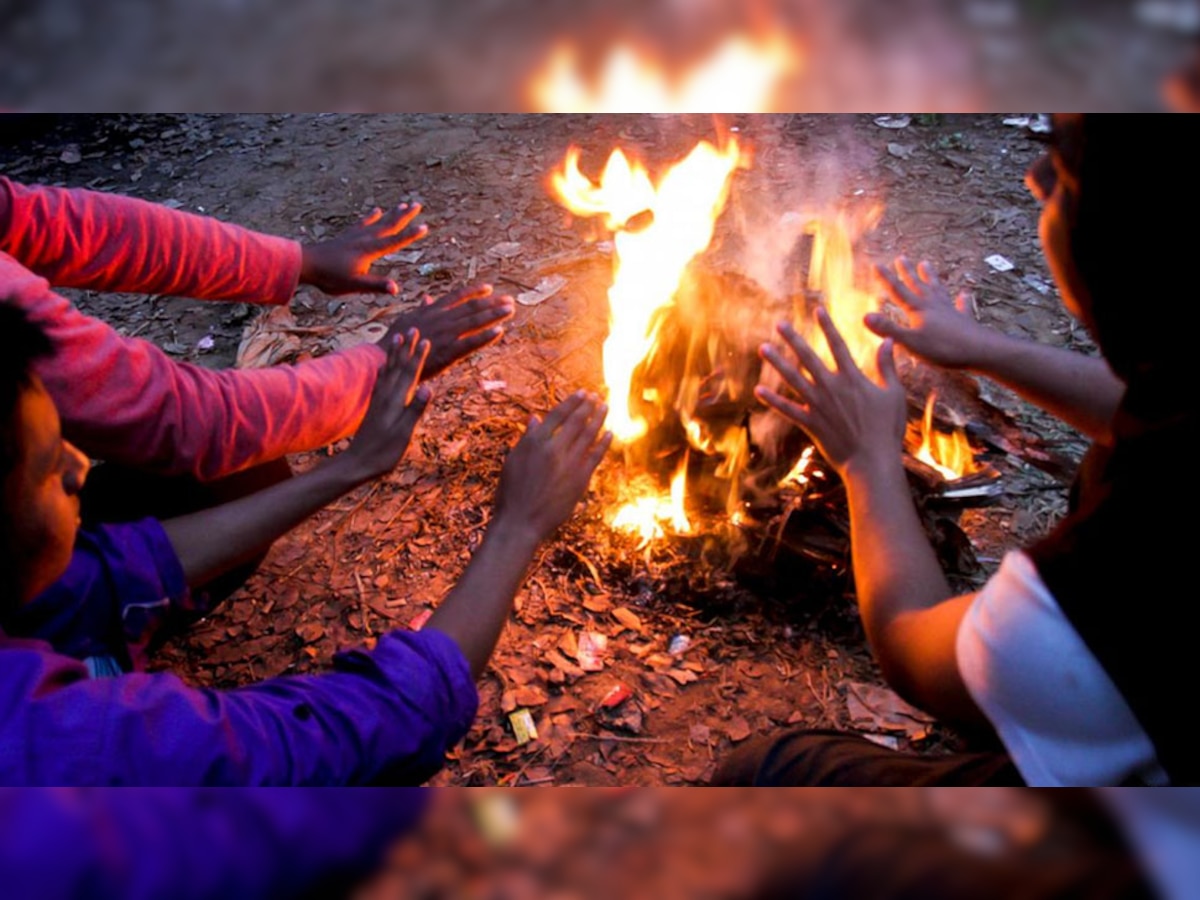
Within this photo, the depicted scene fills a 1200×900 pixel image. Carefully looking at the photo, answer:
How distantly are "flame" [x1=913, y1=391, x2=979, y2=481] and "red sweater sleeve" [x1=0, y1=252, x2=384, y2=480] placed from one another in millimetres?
2067

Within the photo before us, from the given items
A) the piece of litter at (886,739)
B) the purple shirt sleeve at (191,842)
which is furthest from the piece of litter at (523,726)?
the purple shirt sleeve at (191,842)

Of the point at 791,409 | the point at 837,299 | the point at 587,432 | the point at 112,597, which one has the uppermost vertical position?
the point at 837,299

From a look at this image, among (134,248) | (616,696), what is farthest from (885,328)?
(134,248)

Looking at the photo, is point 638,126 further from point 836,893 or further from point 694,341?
point 836,893

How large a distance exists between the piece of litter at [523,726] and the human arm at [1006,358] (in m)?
1.68

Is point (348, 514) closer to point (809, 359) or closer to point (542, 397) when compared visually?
point (542, 397)

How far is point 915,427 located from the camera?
297 cm

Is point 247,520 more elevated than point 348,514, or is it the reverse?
point 247,520

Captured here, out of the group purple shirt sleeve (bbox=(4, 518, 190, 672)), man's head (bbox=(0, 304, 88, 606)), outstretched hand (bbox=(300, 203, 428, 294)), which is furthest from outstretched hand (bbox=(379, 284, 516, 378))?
man's head (bbox=(0, 304, 88, 606))

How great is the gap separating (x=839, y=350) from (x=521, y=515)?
0.85 m

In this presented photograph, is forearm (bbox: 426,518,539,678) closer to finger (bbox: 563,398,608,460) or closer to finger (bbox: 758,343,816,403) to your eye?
finger (bbox: 563,398,608,460)

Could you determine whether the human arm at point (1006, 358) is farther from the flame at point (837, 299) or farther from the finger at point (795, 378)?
the flame at point (837, 299)

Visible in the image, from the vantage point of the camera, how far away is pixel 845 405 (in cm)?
174

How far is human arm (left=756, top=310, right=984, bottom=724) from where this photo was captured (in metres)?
1.39
